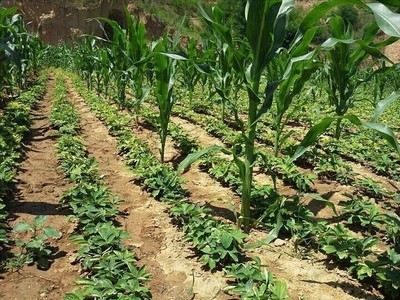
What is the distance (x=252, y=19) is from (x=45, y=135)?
2.87 metres

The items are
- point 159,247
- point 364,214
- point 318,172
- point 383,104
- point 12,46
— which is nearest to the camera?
point 383,104

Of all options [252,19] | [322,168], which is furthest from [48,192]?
[322,168]

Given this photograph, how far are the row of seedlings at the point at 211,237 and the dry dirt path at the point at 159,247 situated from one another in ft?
0.19

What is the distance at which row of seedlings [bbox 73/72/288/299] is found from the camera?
4.93ft

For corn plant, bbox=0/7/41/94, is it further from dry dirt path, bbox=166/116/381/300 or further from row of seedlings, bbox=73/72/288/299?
dry dirt path, bbox=166/116/381/300

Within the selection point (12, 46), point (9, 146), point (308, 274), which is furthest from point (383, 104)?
point (12, 46)

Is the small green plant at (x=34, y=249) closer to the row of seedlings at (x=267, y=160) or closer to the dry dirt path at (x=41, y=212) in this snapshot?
the dry dirt path at (x=41, y=212)

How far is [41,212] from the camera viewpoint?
2.24 m

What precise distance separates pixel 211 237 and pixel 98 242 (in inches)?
22.1

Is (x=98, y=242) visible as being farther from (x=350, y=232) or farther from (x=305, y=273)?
(x=350, y=232)

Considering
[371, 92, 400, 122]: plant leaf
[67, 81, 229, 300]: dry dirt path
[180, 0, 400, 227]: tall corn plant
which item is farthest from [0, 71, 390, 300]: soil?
[371, 92, 400, 122]: plant leaf

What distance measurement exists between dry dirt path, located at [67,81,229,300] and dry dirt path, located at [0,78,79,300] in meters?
0.35

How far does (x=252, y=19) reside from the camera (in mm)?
1810

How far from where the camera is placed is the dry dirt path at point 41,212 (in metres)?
1.59
